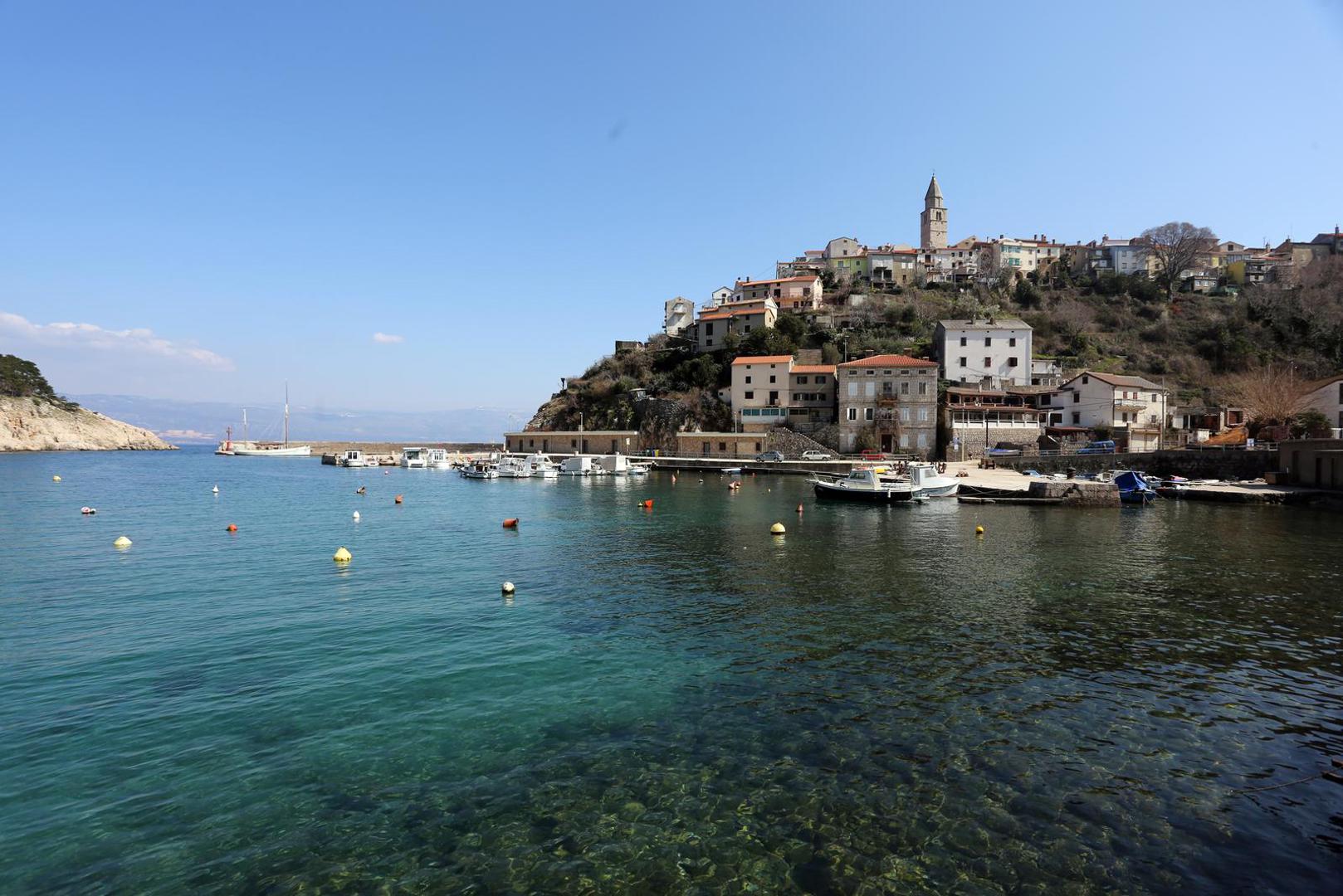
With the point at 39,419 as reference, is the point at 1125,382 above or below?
above

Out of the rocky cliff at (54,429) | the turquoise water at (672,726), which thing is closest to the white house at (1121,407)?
the turquoise water at (672,726)

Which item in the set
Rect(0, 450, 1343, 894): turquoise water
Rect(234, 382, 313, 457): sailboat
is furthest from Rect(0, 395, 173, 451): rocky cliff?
Rect(0, 450, 1343, 894): turquoise water

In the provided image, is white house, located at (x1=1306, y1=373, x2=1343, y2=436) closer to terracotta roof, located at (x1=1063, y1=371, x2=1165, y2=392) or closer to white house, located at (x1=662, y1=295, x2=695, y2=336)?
terracotta roof, located at (x1=1063, y1=371, x2=1165, y2=392)

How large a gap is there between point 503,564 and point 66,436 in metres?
132

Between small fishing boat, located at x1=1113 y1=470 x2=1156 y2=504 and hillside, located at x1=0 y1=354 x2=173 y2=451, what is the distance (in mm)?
142184

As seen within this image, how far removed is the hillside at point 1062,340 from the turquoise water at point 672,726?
57.5 metres

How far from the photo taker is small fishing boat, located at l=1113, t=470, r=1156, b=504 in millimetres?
37156

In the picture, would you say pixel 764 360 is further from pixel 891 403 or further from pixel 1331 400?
pixel 1331 400

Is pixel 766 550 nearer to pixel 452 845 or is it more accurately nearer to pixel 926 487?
pixel 452 845

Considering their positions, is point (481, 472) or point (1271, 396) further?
point (481, 472)

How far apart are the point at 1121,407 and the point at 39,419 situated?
153 metres

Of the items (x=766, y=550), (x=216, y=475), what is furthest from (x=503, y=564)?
(x=216, y=475)

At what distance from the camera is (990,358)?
226ft

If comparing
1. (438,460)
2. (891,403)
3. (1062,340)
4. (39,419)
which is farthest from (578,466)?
(39,419)
